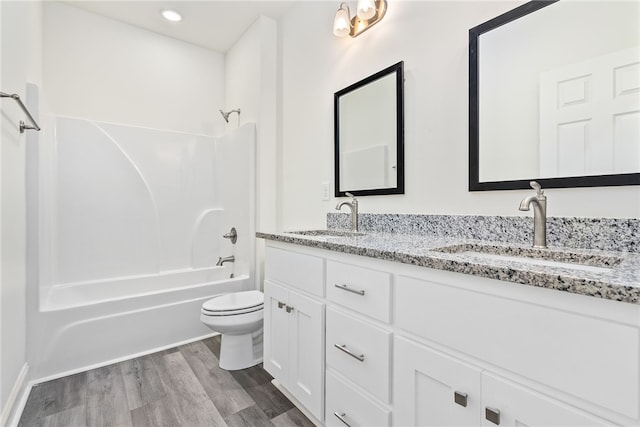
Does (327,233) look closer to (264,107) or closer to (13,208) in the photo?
(264,107)

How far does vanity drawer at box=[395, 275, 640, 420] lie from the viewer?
21.7 inches

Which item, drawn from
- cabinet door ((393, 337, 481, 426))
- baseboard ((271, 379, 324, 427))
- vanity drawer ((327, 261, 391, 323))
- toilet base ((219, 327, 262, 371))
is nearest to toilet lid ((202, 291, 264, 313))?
toilet base ((219, 327, 262, 371))

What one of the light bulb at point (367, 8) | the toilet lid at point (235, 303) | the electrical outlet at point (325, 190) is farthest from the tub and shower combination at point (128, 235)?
the light bulb at point (367, 8)

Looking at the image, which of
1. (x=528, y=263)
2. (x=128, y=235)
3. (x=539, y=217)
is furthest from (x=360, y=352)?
(x=128, y=235)

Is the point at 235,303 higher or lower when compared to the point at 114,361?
higher

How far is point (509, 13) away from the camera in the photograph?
118 cm

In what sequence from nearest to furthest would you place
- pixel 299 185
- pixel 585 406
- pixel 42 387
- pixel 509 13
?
pixel 585 406 < pixel 509 13 < pixel 42 387 < pixel 299 185

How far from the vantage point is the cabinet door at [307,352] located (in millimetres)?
1285

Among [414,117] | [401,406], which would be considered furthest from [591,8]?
[401,406]

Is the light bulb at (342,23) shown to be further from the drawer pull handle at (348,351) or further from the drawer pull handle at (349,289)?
the drawer pull handle at (348,351)

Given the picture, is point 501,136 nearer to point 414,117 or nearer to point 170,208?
point 414,117

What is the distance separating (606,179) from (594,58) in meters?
0.39

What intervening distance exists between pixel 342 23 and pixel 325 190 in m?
1.00

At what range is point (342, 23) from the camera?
70.7 inches
